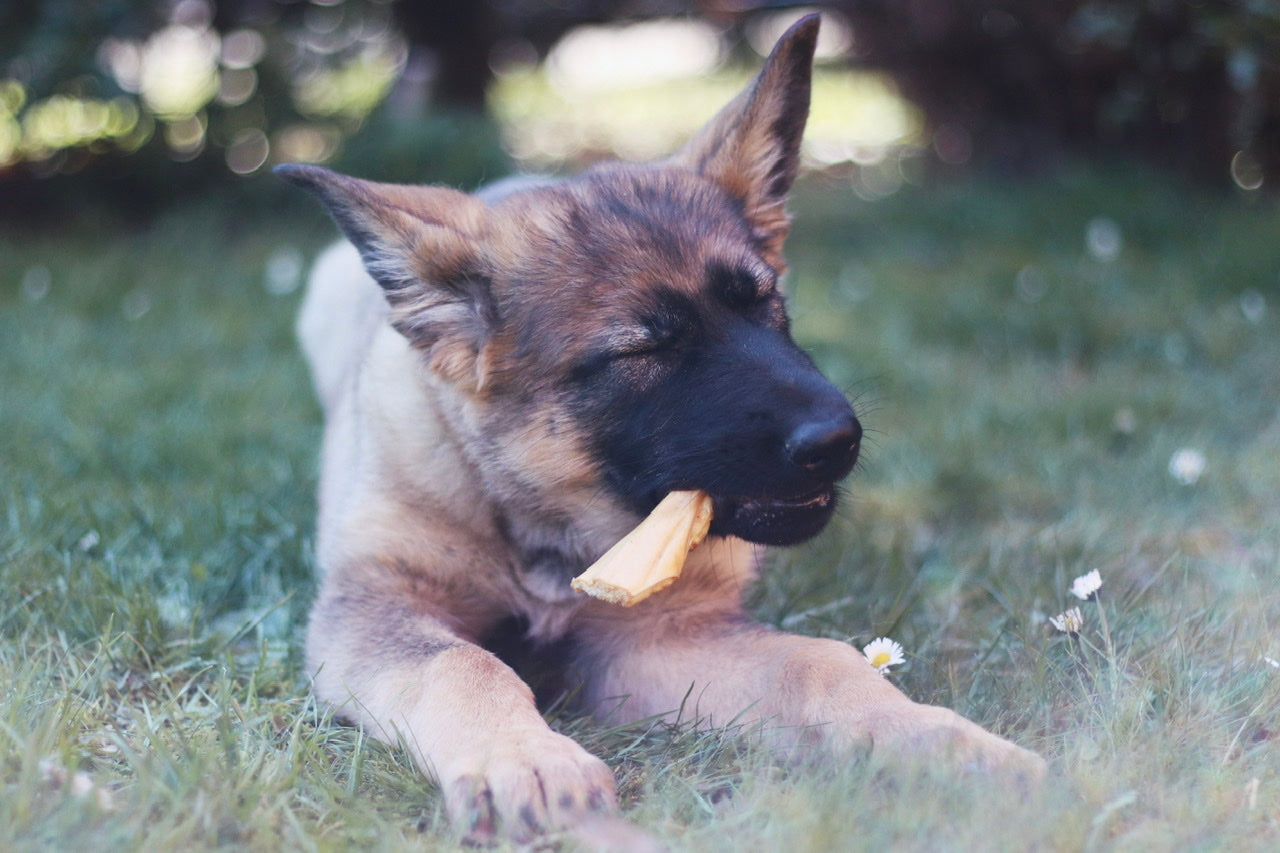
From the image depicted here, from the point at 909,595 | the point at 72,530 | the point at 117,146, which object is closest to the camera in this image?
the point at 909,595

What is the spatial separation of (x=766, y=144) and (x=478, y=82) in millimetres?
7022

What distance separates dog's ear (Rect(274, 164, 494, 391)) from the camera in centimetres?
259

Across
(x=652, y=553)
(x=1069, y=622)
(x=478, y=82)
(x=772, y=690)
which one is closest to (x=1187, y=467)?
(x=1069, y=622)

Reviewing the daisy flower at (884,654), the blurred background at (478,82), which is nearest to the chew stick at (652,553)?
the daisy flower at (884,654)

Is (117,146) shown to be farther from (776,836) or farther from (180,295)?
(776,836)

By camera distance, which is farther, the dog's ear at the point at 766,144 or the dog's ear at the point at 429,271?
the dog's ear at the point at 766,144

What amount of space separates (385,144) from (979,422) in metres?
→ 4.63

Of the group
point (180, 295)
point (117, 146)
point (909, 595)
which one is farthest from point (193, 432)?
point (117, 146)

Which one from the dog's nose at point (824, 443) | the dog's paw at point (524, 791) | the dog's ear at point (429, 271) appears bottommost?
the dog's paw at point (524, 791)

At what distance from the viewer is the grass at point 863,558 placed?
76.1 inches

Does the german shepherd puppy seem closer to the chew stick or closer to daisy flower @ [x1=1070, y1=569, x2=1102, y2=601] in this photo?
the chew stick

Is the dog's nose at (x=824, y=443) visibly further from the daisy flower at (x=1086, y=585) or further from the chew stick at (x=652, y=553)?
the daisy flower at (x=1086, y=585)

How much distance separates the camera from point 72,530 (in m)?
3.25

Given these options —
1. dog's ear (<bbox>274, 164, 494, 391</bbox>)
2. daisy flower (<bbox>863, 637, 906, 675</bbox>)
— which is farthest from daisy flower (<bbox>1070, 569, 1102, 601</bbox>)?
dog's ear (<bbox>274, 164, 494, 391</bbox>)
